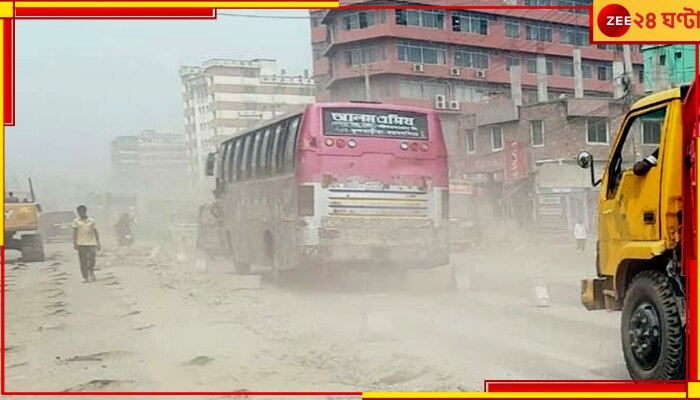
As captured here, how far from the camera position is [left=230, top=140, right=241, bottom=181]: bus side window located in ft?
18.5

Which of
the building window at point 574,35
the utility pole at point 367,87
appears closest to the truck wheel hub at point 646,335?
the building window at point 574,35

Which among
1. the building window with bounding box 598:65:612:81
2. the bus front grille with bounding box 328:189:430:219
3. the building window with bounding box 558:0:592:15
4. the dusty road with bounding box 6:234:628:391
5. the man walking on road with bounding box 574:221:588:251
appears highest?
the building window with bounding box 558:0:592:15

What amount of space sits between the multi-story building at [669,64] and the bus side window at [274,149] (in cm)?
275

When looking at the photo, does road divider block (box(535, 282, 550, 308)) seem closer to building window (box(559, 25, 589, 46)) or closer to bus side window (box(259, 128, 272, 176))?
building window (box(559, 25, 589, 46))

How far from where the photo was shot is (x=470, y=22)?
14.6 feet

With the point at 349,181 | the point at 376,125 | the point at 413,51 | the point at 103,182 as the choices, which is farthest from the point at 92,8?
the point at 349,181

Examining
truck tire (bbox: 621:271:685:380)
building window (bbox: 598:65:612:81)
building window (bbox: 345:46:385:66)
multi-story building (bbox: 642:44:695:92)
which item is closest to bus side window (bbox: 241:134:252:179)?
building window (bbox: 345:46:385:66)

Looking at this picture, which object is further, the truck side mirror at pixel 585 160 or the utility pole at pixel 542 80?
the utility pole at pixel 542 80

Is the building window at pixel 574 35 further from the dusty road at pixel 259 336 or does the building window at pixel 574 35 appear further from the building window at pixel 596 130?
the dusty road at pixel 259 336

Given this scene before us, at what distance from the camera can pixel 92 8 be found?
12.8ft

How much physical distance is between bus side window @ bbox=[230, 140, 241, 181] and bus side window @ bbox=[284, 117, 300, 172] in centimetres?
40

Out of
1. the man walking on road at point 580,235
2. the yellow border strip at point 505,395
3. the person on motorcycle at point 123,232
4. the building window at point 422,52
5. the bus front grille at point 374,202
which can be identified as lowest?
the yellow border strip at point 505,395

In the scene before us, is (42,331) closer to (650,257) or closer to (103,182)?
(103,182)

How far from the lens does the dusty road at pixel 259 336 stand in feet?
14.1
